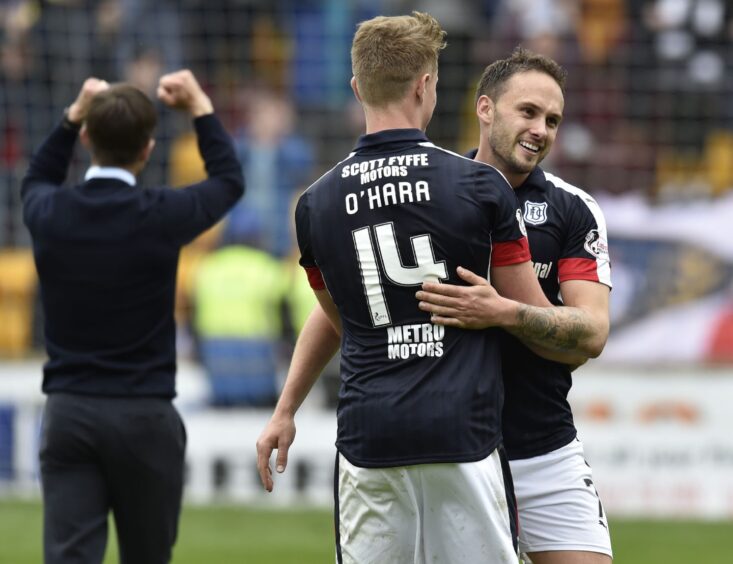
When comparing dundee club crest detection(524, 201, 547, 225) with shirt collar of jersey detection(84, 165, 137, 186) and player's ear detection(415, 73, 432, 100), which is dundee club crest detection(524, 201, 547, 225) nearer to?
player's ear detection(415, 73, 432, 100)

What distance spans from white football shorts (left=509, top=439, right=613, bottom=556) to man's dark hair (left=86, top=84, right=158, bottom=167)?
172 cm

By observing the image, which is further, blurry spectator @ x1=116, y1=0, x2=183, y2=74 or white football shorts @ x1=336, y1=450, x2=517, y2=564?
blurry spectator @ x1=116, y1=0, x2=183, y2=74

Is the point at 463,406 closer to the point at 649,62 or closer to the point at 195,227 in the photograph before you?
the point at 195,227

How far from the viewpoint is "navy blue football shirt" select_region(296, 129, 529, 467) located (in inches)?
134

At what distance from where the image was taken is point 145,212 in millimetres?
4473

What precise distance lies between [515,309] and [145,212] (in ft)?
5.13

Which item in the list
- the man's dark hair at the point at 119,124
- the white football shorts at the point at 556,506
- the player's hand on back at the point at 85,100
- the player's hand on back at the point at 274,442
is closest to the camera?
the player's hand on back at the point at 274,442

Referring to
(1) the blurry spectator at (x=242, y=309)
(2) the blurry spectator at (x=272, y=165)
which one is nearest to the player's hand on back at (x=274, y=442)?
(1) the blurry spectator at (x=242, y=309)

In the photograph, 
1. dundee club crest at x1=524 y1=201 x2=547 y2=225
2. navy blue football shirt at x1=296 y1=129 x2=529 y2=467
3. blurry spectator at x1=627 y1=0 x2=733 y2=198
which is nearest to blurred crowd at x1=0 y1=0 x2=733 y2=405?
blurry spectator at x1=627 y1=0 x2=733 y2=198

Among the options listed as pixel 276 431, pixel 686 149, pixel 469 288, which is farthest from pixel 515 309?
pixel 686 149

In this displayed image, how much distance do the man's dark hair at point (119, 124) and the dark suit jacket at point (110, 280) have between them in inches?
3.9

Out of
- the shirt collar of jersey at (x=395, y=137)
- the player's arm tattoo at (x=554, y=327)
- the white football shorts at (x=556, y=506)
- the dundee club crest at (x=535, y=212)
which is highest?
the shirt collar of jersey at (x=395, y=137)

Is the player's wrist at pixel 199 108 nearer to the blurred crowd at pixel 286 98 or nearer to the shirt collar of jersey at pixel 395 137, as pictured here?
the shirt collar of jersey at pixel 395 137

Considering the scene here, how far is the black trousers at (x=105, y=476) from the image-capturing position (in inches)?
171
